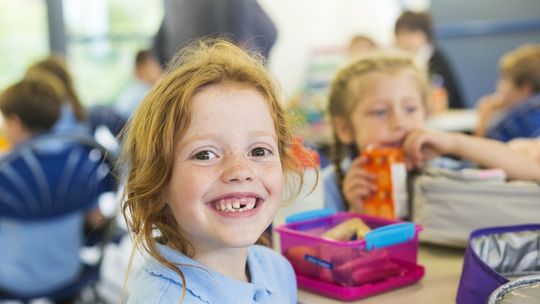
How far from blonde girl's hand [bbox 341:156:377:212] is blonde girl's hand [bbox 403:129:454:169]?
0.33ft

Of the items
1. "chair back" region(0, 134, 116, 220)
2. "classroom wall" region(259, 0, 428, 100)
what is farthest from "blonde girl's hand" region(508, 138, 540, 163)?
"classroom wall" region(259, 0, 428, 100)

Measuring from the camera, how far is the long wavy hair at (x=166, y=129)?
105cm

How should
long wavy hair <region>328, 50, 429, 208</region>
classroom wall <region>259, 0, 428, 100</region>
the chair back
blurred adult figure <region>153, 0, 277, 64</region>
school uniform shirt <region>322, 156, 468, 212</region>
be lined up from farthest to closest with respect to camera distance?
classroom wall <region>259, 0, 428, 100</region>, the chair back, blurred adult figure <region>153, 0, 277, 64</region>, long wavy hair <region>328, 50, 429, 208</region>, school uniform shirt <region>322, 156, 468, 212</region>

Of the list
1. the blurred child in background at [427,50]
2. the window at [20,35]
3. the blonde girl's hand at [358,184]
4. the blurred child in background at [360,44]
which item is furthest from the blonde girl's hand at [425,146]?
the window at [20,35]

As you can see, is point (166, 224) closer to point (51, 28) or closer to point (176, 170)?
point (176, 170)

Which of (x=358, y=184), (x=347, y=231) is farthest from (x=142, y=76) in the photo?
(x=347, y=231)

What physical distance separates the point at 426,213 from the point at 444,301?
30cm

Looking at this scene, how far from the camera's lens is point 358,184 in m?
1.51

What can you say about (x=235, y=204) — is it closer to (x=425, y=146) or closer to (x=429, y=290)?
(x=429, y=290)

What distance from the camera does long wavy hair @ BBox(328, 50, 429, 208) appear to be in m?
1.82

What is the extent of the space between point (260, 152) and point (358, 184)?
1.57 feet

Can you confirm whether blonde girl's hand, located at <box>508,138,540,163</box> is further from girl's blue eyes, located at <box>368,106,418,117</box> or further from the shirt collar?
the shirt collar

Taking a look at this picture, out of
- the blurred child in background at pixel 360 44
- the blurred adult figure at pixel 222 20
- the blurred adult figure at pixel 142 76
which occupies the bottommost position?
the blurred adult figure at pixel 142 76

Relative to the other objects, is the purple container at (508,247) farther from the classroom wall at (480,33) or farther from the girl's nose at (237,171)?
the classroom wall at (480,33)
